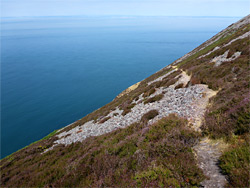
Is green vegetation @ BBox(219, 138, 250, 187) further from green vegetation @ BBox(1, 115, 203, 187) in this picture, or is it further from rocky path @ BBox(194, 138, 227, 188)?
green vegetation @ BBox(1, 115, 203, 187)

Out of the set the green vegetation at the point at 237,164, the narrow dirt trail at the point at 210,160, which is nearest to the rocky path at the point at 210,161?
the narrow dirt trail at the point at 210,160

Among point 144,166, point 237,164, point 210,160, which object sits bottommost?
point 144,166

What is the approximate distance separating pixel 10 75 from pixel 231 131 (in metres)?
149

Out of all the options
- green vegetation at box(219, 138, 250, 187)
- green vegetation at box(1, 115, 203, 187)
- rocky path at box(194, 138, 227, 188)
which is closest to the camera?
green vegetation at box(219, 138, 250, 187)

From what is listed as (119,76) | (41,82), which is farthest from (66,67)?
(119,76)

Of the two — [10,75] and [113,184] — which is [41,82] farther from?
[113,184]

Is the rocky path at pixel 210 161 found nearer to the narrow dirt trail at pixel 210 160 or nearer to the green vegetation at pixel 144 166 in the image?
the narrow dirt trail at pixel 210 160

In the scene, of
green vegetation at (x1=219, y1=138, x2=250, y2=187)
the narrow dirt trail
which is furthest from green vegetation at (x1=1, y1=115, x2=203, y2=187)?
green vegetation at (x1=219, y1=138, x2=250, y2=187)

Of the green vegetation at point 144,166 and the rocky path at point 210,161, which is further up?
the rocky path at point 210,161

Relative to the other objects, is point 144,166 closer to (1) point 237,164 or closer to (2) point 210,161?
(2) point 210,161

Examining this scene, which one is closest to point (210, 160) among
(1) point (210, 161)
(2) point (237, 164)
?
(1) point (210, 161)

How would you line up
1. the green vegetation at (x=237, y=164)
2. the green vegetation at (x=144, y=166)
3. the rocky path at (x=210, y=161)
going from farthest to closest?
1. the green vegetation at (x=144, y=166)
2. the rocky path at (x=210, y=161)
3. the green vegetation at (x=237, y=164)

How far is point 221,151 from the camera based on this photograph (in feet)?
19.0

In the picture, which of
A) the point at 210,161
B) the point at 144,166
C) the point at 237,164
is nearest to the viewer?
the point at 237,164
